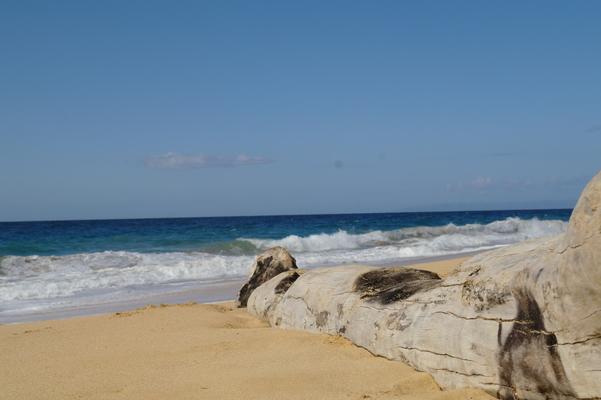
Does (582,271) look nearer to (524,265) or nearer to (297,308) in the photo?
(524,265)

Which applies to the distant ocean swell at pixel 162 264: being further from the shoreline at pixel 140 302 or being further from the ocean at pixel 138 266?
the shoreline at pixel 140 302

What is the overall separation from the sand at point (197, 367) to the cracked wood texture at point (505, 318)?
16 centimetres

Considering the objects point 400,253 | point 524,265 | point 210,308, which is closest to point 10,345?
point 210,308

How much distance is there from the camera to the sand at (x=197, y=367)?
3.84m

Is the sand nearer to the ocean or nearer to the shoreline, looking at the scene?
the shoreline

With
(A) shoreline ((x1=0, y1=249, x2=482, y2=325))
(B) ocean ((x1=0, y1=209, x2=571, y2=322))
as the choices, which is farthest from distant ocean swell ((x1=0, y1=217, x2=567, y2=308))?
(A) shoreline ((x1=0, y1=249, x2=482, y2=325))

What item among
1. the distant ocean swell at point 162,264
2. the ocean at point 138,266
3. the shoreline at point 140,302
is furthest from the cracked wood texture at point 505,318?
the distant ocean swell at point 162,264

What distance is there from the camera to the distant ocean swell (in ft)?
40.1

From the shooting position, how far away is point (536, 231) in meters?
36.6

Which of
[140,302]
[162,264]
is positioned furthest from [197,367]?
[162,264]

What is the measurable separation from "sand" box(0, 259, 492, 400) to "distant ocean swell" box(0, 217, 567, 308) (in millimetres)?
5175

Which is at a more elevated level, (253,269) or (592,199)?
(592,199)

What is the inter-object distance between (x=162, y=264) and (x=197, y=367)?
11948mm

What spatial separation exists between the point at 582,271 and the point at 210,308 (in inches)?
243
